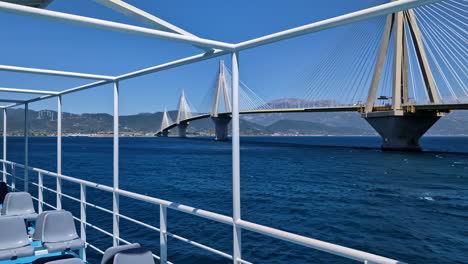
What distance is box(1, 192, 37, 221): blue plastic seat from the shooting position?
3920mm

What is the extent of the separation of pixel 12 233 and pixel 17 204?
53.5 inches

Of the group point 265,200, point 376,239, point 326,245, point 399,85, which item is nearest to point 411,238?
point 376,239

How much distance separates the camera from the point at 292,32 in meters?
1.87

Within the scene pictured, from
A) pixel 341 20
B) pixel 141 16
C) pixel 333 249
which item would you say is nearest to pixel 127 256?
pixel 333 249

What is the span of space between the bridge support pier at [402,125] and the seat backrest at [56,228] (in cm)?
3391

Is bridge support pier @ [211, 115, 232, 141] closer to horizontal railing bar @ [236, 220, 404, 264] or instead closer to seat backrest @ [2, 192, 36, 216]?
seat backrest @ [2, 192, 36, 216]

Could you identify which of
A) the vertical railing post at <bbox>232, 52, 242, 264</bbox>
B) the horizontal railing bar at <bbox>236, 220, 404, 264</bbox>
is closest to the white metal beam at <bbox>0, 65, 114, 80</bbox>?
the vertical railing post at <bbox>232, 52, 242, 264</bbox>

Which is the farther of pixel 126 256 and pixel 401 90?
pixel 401 90

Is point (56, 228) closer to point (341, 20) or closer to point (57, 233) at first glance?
point (57, 233)

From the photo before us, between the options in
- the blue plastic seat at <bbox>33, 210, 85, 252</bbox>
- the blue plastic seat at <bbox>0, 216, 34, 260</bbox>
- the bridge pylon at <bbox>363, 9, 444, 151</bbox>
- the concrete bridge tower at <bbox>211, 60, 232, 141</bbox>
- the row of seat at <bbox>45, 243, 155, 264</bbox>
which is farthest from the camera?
the concrete bridge tower at <bbox>211, 60, 232, 141</bbox>

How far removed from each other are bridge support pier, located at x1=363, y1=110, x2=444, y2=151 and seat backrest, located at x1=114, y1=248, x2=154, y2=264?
34.6 m

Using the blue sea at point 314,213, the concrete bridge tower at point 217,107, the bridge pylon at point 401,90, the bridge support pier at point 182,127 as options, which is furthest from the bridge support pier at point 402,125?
the bridge support pier at point 182,127

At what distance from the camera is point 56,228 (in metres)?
3.06

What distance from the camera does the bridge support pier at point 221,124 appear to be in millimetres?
62844
